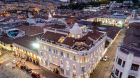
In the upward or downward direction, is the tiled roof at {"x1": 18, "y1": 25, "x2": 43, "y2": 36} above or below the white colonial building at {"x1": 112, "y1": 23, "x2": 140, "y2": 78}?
below

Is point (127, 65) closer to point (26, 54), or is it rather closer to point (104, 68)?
point (104, 68)

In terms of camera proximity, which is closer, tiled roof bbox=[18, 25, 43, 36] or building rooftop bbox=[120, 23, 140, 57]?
building rooftop bbox=[120, 23, 140, 57]

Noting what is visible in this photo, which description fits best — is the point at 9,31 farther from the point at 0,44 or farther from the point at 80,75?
the point at 80,75

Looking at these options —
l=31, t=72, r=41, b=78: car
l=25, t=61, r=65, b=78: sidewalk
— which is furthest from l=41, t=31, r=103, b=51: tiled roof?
l=31, t=72, r=41, b=78: car

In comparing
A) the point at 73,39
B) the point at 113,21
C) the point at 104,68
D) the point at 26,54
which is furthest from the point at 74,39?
the point at 113,21

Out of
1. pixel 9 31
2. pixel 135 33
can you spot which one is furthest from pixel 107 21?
pixel 135 33

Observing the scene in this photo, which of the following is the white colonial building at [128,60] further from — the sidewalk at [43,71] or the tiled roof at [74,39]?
the sidewalk at [43,71]

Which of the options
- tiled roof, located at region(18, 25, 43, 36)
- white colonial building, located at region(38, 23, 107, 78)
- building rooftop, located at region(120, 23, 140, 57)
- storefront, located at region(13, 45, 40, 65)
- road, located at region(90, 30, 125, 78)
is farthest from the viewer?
tiled roof, located at region(18, 25, 43, 36)

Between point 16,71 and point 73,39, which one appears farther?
point 16,71

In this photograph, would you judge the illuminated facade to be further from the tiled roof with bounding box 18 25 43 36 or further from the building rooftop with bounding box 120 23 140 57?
the building rooftop with bounding box 120 23 140 57
